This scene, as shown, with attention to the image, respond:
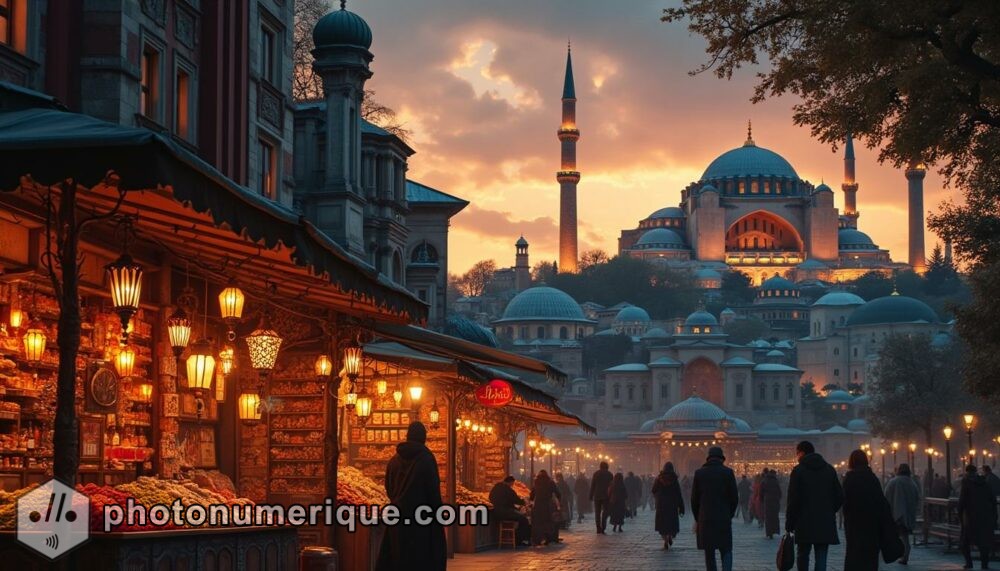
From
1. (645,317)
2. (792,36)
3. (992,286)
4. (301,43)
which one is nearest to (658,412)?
(645,317)

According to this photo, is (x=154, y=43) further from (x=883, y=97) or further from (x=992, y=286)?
(x=992, y=286)

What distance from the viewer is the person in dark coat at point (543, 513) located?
2555cm

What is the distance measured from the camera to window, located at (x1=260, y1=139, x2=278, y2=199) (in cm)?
2448

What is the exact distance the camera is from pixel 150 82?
19.2 m

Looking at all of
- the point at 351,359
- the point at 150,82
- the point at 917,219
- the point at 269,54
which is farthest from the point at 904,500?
the point at 917,219

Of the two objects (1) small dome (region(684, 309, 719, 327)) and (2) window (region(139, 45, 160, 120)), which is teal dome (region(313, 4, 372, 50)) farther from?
(1) small dome (region(684, 309, 719, 327))

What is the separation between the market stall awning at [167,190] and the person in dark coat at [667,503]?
11.2 metres

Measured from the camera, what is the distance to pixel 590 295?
172 meters

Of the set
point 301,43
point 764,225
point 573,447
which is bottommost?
point 573,447

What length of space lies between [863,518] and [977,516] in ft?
21.0

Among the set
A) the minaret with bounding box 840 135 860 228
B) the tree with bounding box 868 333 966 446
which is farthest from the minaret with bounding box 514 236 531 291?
the tree with bounding box 868 333 966 446

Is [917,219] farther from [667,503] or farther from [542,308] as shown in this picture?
[667,503]

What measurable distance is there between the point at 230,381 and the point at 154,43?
17.5 ft

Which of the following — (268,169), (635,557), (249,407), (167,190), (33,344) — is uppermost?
(268,169)
